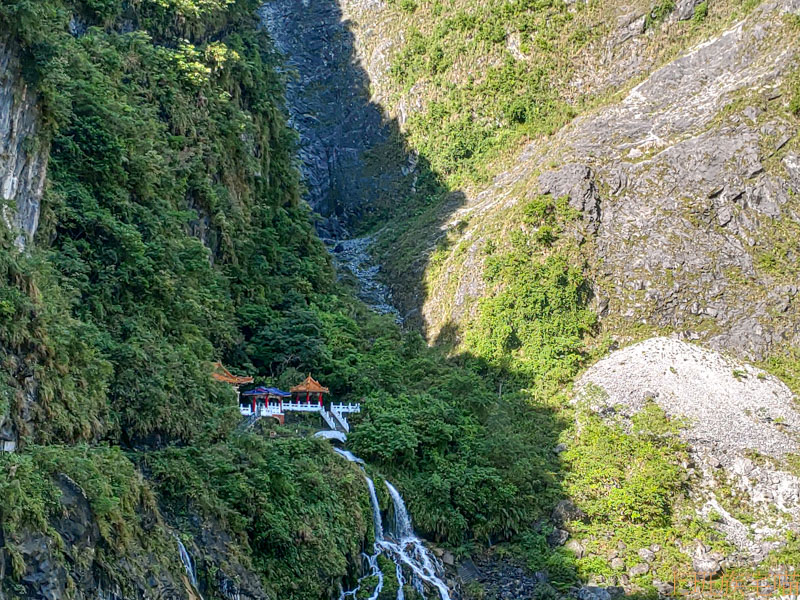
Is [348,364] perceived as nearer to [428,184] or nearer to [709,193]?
→ [709,193]

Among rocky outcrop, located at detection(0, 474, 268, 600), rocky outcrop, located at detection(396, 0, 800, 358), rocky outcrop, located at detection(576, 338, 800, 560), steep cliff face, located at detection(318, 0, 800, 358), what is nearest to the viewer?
rocky outcrop, located at detection(0, 474, 268, 600)

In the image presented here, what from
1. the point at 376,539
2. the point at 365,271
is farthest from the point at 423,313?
the point at 376,539

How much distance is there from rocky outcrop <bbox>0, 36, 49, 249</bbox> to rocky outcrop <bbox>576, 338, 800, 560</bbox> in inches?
826

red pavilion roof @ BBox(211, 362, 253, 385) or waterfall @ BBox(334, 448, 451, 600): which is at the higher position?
red pavilion roof @ BBox(211, 362, 253, 385)

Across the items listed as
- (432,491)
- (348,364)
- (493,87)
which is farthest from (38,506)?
(493,87)

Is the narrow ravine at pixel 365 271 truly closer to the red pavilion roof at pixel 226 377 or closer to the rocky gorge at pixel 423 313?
the rocky gorge at pixel 423 313

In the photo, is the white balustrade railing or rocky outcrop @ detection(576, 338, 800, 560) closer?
the white balustrade railing

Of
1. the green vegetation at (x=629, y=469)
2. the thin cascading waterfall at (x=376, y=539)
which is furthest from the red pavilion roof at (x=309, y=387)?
the green vegetation at (x=629, y=469)

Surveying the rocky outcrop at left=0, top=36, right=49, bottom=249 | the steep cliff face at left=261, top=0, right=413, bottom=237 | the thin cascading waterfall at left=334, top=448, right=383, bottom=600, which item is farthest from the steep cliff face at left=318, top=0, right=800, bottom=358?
the rocky outcrop at left=0, top=36, right=49, bottom=249

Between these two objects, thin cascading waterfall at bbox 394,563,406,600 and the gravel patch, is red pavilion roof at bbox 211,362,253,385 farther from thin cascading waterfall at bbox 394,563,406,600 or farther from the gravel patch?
the gravel patch

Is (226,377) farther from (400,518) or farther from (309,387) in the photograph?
(400,518)

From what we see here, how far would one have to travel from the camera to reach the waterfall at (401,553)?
28562mm

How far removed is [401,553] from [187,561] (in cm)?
909

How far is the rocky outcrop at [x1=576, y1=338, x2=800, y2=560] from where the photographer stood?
110 ft
